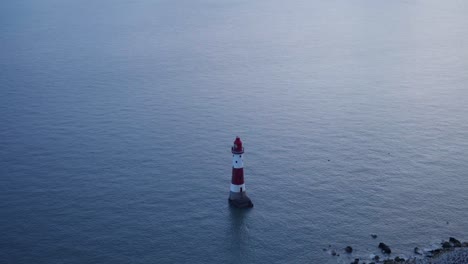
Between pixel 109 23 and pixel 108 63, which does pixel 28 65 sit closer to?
pixel 108 63

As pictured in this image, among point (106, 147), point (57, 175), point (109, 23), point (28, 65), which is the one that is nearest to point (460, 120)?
point (106, 147)

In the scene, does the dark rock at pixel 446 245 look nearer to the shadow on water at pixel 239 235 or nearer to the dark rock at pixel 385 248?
the dark rock at pixel 385 248

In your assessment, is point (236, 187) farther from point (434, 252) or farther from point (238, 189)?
point (434, 252)

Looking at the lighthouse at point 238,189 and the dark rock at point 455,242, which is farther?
the lighthouse at point 238,189

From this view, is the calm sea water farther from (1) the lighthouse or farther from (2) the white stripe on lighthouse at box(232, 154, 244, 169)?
(2) the white stripe on lighthouse at box(232, 154, 244, 169)

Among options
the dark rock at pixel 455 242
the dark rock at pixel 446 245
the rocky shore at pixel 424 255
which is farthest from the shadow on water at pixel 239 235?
the dark rock at pixel 455 242
